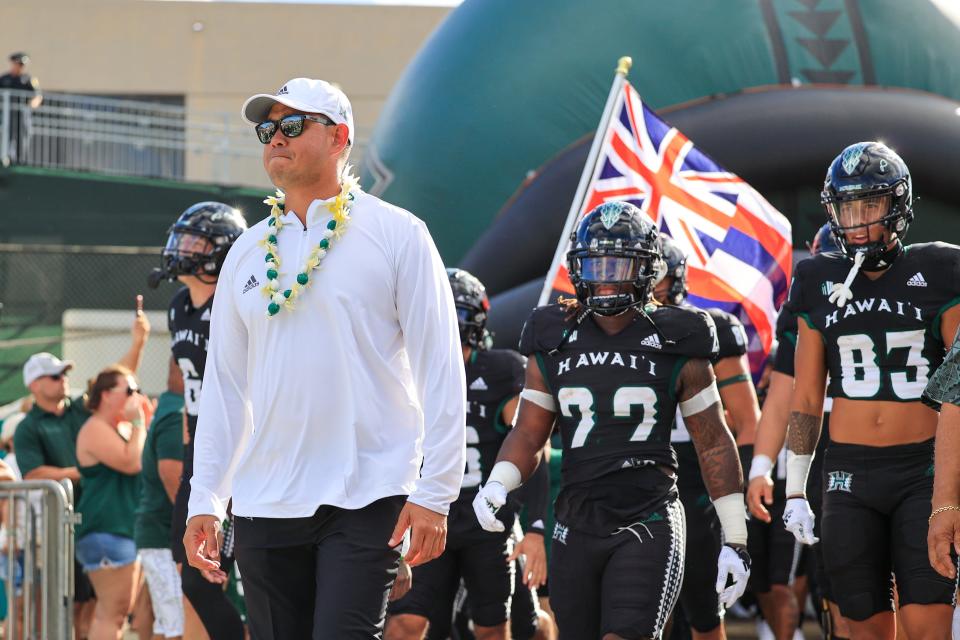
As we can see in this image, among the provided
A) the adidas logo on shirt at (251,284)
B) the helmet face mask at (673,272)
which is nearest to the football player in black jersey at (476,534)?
the helmet face mask at (673,272)

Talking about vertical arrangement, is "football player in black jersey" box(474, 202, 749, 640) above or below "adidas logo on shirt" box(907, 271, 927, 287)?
below

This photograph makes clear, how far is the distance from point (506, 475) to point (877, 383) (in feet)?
4.53

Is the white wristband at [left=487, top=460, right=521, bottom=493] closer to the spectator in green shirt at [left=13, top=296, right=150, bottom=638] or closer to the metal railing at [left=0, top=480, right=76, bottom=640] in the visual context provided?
the metal railing at [left=0, top=480, right=76, bottom=640]

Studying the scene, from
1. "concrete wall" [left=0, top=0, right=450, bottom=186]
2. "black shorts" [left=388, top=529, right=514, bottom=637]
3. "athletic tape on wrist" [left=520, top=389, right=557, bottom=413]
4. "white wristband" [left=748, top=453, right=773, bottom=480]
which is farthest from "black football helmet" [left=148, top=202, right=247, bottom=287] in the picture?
"concrete wall" [left=0, top=0, right=450, bottom=186]

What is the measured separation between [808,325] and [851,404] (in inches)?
14.3

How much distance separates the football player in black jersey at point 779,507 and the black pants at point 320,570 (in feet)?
7.11

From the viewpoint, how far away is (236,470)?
12.9ft

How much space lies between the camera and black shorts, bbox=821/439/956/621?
5.06 metres

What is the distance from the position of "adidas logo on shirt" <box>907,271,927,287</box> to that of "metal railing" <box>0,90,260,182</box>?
1511 cm

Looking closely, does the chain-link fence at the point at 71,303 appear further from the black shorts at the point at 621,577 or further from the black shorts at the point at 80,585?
the black shorts at the point at 621,577

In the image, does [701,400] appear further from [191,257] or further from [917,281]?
[191,257]

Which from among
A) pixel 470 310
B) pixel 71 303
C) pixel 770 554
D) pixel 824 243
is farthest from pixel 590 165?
pixel 71 303

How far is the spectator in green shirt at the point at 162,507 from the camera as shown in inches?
287

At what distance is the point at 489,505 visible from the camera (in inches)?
197
